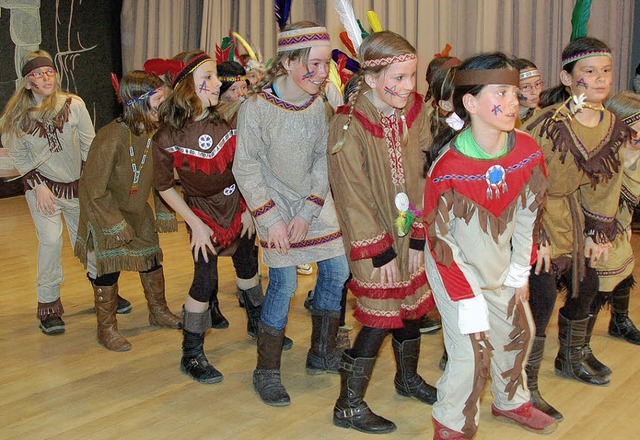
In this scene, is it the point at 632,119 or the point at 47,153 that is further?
the point at 47,153

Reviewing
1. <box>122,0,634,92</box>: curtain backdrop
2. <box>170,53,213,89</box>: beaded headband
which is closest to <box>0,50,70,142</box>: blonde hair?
<box>170,53,213,89</box>: beaded headband

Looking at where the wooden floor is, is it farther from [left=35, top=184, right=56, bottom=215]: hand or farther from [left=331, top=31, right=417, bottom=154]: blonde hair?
[left=331, top=31, right=417, bottom=154]: blonde hair

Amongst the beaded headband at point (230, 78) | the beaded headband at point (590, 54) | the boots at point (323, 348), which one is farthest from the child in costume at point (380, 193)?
the beaded headband at point (230, 78)

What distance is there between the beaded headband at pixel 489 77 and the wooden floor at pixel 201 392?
49.9 inches

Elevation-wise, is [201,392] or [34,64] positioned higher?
[34,64]

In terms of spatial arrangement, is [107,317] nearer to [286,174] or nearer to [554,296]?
[286,174]

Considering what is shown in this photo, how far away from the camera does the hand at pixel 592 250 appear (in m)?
3.13

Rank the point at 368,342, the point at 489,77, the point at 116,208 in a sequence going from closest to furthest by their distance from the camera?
1. the point at 489,77
2. the point at 368,342
3. the point at 116,208

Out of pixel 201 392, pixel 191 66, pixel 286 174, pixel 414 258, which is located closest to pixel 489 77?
pixel 414 258

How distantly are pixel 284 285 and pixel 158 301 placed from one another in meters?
1.28

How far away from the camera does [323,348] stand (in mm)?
3527

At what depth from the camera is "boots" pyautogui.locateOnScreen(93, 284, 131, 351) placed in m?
3.90

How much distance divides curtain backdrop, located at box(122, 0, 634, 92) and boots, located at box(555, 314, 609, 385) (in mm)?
3998

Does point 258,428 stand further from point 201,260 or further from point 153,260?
point 153,260
